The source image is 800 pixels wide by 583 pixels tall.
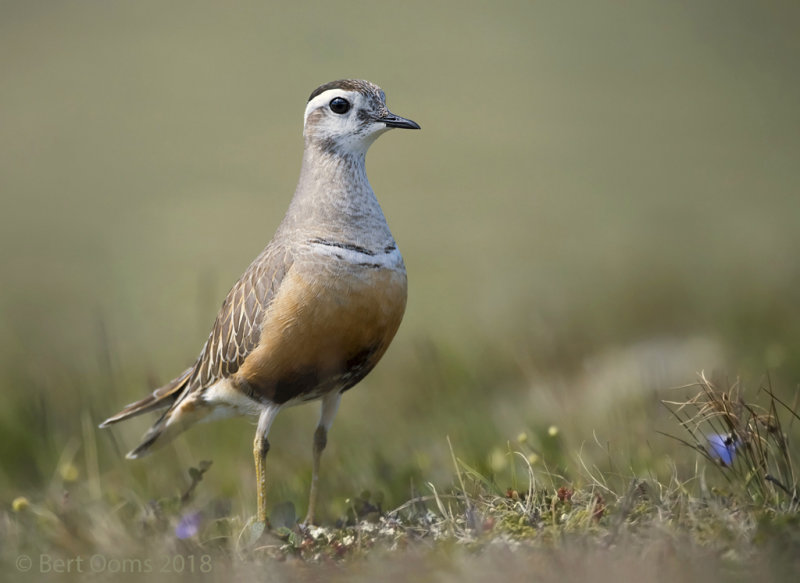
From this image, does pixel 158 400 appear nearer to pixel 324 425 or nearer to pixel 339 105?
pixel 324 425

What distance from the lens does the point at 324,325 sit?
5.29m

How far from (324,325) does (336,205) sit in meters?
0.81

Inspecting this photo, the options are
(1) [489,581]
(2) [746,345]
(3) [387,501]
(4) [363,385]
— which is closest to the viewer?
(1) [489,581]

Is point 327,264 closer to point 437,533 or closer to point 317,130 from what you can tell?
point 317,130

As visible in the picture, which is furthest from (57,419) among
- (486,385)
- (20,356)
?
(486,385)

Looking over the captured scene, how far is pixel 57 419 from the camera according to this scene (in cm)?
813

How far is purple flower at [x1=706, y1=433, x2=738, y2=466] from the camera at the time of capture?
172 inches

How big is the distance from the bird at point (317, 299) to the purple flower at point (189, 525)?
14.0 inches

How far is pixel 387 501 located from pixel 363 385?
13.2 ft

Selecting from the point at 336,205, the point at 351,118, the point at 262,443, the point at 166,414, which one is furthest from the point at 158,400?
the point at 351,118

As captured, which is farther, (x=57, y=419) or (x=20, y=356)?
(x=20, y=356)

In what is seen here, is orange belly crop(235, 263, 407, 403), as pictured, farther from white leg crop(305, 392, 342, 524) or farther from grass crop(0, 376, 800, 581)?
grass crop(0, 376, 800, 581)

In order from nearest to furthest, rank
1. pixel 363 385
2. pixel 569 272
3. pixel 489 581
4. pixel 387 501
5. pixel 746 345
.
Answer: pixel 489 581 < pixel 387 501 < pixel 746 345 < pixel 363 385 < pixel 569 272


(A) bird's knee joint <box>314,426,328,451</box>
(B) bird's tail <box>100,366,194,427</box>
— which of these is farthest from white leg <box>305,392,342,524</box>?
(B) bird's tail <box>100,366,194,427</box>
